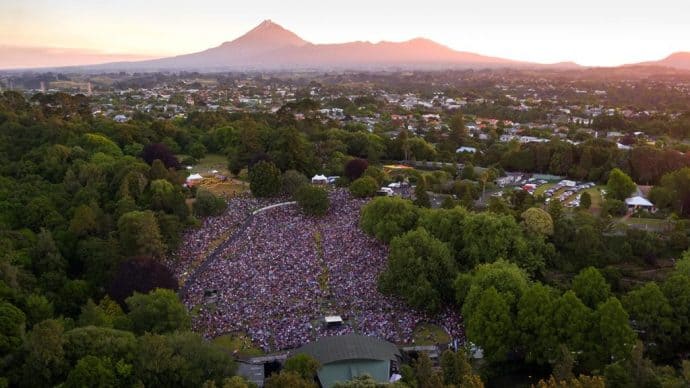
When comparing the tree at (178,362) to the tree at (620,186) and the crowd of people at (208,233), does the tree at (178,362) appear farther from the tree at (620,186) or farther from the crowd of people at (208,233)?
the tree at (620,186)

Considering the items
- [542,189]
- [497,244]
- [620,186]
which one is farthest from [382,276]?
[542,189]

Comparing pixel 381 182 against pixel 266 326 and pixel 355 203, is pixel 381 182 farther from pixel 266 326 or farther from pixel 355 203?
pixel 266 326

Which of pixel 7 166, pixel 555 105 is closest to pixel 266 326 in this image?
pixel 7 166

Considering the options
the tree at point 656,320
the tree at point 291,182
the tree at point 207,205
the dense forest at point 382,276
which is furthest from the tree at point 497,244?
the tree at point 207,205

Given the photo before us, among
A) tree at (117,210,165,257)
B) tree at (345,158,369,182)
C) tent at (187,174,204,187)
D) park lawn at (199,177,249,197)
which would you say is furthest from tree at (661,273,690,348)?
tent at (187,174,204,187)

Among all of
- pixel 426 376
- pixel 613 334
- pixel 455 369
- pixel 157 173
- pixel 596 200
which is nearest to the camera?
pixel 426 376

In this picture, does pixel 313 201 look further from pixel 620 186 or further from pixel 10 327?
pixel 620 186
